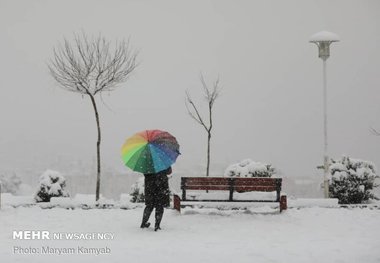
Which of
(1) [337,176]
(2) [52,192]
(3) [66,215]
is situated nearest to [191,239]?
(3) [66,215]

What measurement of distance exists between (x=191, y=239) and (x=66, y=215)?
15.2 ft

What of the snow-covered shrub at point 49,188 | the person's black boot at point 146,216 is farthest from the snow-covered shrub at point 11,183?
the person's black boot at point 146,216

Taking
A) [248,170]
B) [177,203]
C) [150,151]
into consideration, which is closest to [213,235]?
[150,151]

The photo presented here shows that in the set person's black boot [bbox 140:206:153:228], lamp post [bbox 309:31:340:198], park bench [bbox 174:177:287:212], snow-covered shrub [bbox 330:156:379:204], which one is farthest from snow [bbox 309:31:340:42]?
person's black boot [bbox 140:206:153:228]

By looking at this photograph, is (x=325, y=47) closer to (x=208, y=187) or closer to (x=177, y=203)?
(x=208, y=187)

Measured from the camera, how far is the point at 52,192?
52.7 ft

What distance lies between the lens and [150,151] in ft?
36.3

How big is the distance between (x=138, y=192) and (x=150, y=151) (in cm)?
600

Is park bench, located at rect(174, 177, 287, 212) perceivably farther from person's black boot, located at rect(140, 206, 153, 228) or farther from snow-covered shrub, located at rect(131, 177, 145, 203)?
snow-covered shrub, located at rect(131, 177, 145, 203)

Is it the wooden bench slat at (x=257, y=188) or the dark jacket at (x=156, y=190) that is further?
the wooden bench slat at (x=257, y=188)

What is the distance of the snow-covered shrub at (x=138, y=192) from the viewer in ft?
54.4

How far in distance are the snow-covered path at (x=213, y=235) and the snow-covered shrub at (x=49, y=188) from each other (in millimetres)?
1410

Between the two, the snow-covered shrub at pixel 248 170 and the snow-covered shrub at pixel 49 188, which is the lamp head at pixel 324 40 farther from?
the snow-covered shrub at pixel 49 188

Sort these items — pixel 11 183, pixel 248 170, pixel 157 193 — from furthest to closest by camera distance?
pixel 11 183 < pixel 248 170 < pixel 157 193
